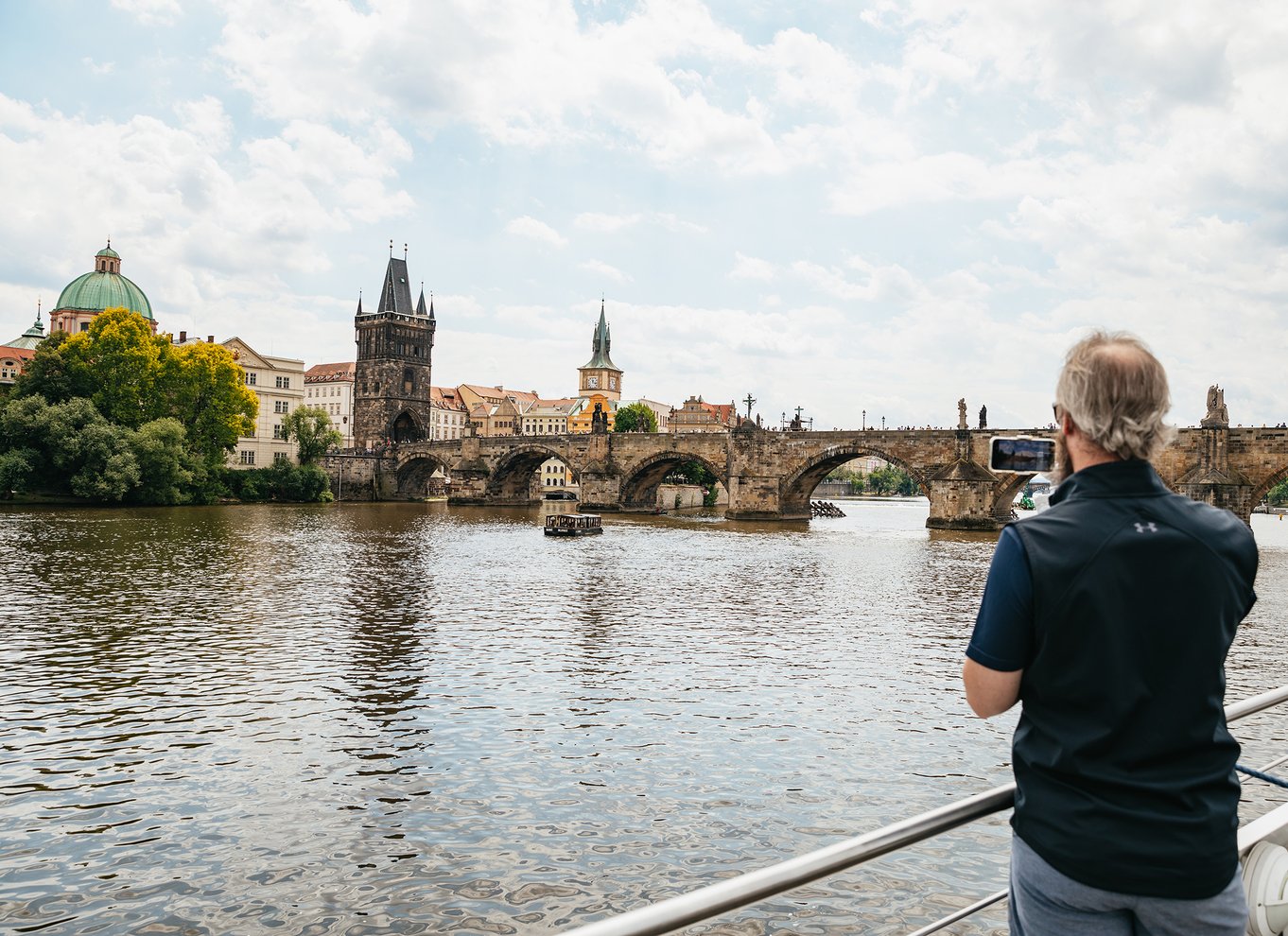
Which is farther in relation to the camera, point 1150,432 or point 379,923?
point 379,923

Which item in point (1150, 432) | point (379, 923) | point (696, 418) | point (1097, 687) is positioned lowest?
point (379, 923)

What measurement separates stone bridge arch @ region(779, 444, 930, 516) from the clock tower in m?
102

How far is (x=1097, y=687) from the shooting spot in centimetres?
223

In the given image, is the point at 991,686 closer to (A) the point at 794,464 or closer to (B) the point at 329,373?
(A) the point at 794,464

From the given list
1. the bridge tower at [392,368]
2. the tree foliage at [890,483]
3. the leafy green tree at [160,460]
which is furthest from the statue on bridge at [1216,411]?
the tree foliage at [890,483]

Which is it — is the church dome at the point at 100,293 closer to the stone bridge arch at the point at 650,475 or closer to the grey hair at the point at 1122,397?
the stone bridge arch at the point at 650,475

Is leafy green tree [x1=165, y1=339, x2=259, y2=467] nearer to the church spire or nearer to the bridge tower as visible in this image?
the bridge tower

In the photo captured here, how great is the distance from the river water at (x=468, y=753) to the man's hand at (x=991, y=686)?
549 cm

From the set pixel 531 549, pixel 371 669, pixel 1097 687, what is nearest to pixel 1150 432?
pixel 1097 687

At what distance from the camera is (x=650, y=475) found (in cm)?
7406

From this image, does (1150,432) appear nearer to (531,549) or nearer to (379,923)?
(379,923)

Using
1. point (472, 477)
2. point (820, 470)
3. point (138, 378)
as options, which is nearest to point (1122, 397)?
point (820, 470)

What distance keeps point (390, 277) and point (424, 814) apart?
109 m

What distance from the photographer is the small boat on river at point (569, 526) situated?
147 ft
